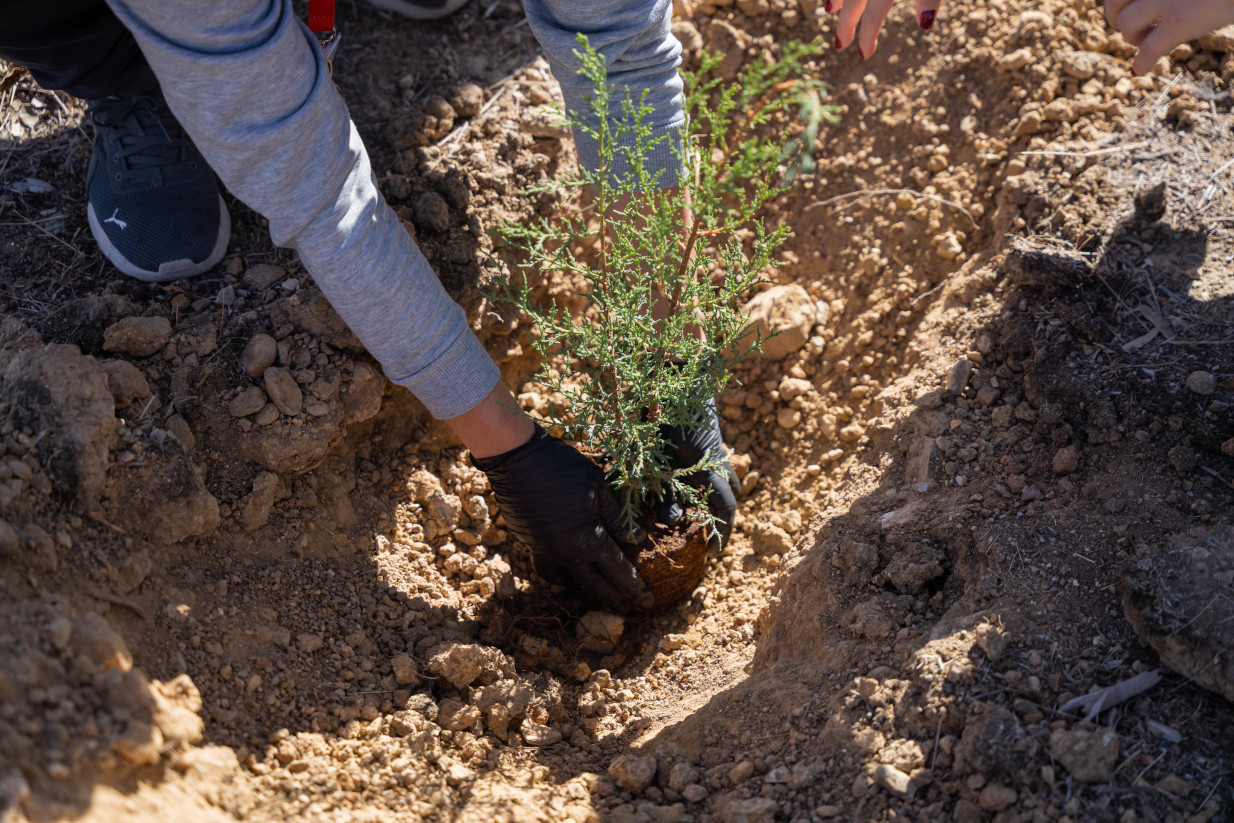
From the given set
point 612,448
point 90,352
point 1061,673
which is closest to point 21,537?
point 90,352

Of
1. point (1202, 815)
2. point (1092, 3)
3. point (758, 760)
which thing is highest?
point (1092, 3)

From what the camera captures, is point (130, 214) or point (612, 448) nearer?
point (612, 448)

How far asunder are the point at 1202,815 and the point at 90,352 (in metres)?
2.76

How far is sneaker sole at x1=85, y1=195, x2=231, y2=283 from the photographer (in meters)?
2.27

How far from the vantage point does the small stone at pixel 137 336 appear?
2.06m

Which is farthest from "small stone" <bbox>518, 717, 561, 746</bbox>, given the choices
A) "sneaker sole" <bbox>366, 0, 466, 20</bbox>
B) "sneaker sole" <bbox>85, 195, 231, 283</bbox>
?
"sneaker sole" <bbox>366, 0, 466, 20</bbox>

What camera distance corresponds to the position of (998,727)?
1585 millimetres

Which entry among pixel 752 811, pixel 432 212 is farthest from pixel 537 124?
pixel 752 811

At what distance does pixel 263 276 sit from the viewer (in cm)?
236

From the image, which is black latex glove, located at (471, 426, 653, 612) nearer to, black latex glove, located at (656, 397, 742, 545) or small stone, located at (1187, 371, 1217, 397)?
black latex glove, located at (656, 397, 742, 545)

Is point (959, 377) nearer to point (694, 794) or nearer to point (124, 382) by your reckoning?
point (694, 794)

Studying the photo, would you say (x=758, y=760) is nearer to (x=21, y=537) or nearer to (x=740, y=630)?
(x=740, y=630)

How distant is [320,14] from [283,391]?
1.04 metres

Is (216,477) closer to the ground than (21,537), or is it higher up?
closer to the ground
